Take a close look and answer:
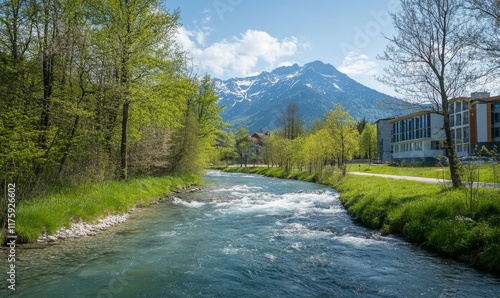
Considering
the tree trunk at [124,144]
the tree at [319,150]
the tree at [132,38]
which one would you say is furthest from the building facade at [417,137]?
the tree trunk at [124,144]

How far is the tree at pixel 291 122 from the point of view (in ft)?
277

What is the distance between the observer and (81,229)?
12531mm

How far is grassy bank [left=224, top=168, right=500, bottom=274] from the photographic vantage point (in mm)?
9359

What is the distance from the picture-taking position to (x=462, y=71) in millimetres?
15141

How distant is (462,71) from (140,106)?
18180mm

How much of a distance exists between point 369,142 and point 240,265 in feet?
344

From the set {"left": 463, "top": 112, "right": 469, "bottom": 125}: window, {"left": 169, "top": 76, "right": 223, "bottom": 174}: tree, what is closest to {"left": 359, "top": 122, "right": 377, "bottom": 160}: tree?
{"left": 463, "top": 112, "right": 469, "bottom": 125}: window

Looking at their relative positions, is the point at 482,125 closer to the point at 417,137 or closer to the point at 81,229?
the point at 417,137

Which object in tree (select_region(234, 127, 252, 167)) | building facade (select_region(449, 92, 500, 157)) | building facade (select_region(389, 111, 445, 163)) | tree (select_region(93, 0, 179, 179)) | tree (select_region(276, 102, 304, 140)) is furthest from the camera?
tree (select_region(234, 127, 252, 167))

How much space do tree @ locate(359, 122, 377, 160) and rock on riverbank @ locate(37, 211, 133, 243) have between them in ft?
323

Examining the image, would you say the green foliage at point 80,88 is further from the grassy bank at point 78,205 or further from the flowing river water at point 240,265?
the flowing river water at point 240,265

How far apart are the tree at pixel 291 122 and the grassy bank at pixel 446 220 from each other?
67632 millimetres

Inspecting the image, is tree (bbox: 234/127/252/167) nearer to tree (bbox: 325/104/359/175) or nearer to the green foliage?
tree (bbox: 325/104/359/175)

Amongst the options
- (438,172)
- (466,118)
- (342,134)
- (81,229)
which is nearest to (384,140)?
(466,118)
